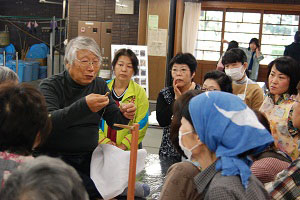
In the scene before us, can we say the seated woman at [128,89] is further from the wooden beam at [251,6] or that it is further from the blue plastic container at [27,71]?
the wooden beam at [251,6]

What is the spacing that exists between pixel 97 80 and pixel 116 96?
0.88 metres

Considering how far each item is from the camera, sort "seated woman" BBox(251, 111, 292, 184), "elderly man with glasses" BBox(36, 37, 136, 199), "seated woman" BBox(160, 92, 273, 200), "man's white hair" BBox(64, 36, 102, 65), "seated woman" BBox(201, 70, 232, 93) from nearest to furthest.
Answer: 1. "seated woman" BBox(160, 92, 273, 200)
2. "seated woman" BBox(251, 111, 292, 184)
3. "elderly man with glasses" BBox(36, 37, 136, 199)
4. "man's white hair" BBox(64, 36, 102, 65)
5. "seated woman" BBox(201, 70, 232, 93)

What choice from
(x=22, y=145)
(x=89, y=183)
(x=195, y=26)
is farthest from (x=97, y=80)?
(x=195, y=26)

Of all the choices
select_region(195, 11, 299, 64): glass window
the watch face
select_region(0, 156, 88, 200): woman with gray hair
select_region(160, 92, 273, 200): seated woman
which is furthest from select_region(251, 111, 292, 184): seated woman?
select_region(195, 11, 299, 64): glass window

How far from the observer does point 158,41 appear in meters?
8.88

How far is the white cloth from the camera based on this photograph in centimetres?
237

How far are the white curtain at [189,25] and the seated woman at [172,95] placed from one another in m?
6.22

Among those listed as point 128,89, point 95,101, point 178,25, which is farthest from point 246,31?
point 95,101

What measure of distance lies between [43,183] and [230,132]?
2.19 ft

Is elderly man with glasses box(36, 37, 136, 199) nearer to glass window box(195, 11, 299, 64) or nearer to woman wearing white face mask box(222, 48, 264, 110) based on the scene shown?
woman wearing white face mask box(222, 48, 264, 110)

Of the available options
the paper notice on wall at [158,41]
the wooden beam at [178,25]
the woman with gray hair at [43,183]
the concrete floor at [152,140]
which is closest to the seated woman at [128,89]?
the concrete floor at [152,140]

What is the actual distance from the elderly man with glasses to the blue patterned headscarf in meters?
0.92

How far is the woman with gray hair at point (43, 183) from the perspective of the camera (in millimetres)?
946

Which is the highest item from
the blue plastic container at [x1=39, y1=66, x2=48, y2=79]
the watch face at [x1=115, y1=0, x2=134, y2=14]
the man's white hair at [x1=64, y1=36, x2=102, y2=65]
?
the watch face at [x1=115, y1=0, x2=134, y2=14]
